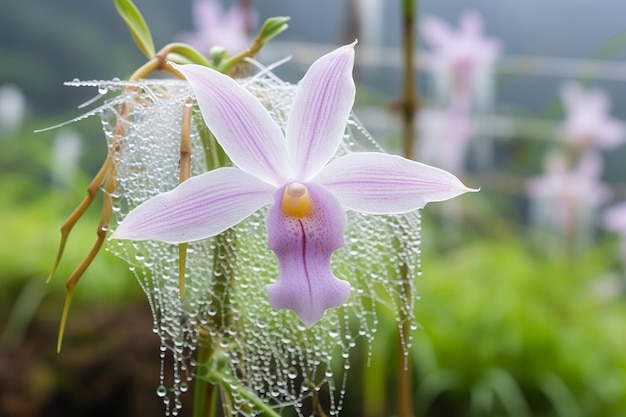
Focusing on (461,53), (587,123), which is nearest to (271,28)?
(461,53)

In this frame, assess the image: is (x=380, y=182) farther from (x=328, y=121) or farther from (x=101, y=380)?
(x=101, y=380)

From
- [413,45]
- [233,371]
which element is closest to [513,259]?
[413,45]

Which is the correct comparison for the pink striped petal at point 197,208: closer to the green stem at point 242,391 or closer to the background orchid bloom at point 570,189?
the green stem at point 242,391

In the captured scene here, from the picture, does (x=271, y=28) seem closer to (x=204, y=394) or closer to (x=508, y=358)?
(x=204, y=394)

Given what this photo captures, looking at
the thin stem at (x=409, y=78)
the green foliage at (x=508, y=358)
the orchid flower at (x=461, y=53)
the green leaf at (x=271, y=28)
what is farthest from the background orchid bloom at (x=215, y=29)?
the green leaf at (x=271, y=28)

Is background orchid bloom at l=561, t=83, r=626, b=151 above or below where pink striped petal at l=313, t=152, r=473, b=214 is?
above

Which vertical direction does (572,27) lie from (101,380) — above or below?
above

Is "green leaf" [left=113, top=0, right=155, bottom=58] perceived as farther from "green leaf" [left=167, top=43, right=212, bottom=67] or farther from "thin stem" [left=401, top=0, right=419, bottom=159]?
"thin stem" [left=401, top=0, right=419, bottom=159]

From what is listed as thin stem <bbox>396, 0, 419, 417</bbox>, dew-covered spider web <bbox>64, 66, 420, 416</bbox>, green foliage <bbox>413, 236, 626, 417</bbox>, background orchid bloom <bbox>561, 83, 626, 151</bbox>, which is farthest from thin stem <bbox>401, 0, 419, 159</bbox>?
background orchid bloom <bbox>561, 83, 626, 151</bbox>
